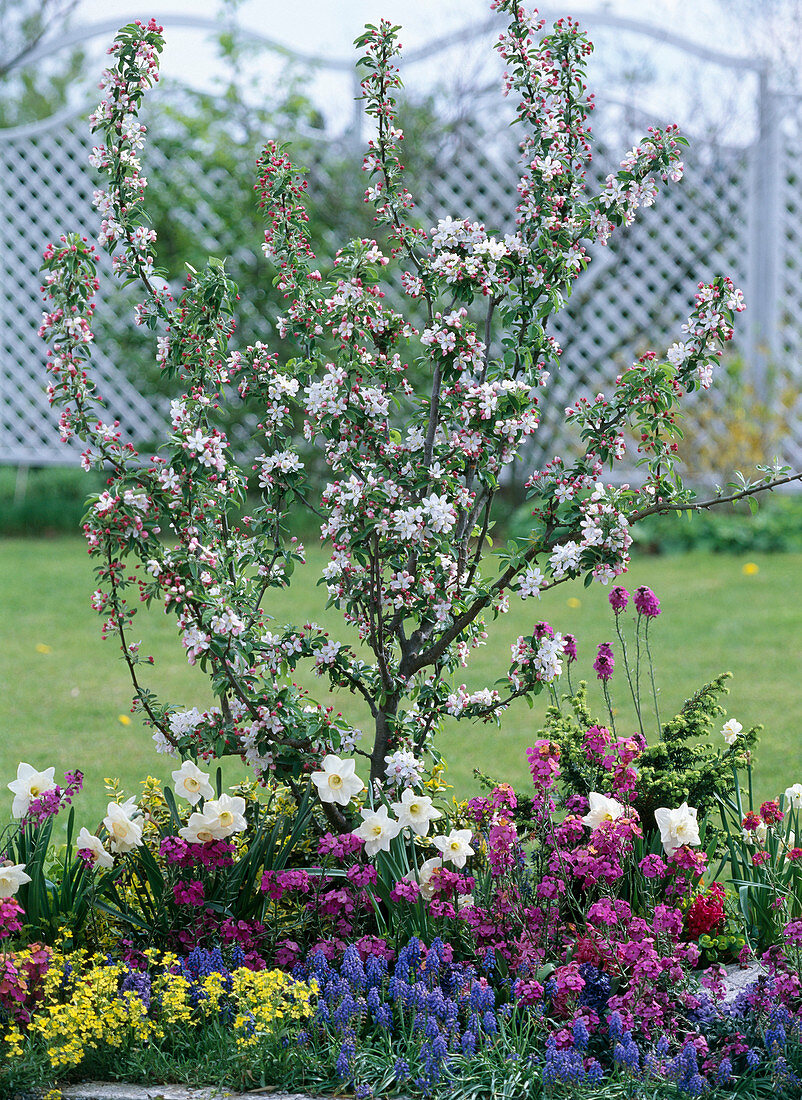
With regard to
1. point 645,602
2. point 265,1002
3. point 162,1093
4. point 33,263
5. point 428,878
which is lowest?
point 162,1093

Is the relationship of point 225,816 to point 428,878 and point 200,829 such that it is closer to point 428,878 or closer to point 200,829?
point 200,829

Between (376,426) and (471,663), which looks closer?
(376,426)

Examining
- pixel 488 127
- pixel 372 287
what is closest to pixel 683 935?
pixel 372 287

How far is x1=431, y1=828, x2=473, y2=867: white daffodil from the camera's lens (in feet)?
7.19

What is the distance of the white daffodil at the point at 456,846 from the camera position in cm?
219

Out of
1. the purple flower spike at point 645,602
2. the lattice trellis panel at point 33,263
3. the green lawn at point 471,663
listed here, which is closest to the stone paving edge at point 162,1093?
the purple flower spike at point 645,602

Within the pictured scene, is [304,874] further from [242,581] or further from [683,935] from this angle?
[683,935]

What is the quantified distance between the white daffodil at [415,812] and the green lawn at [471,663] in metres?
1.15

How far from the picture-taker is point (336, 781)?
2.21 metres

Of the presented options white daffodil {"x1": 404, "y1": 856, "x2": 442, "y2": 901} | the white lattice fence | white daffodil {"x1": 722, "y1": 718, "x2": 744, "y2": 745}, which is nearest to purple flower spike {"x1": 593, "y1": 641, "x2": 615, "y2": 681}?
white daffodil {"x1": 722, "y1": 718, "x2": 744, "y2": 745}

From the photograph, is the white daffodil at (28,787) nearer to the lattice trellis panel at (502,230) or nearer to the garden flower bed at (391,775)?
the garden flower bed at (391,775)

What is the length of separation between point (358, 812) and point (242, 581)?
0.58 meters

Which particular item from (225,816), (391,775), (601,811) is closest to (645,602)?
(601,811)

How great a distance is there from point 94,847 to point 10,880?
0.17 metres
